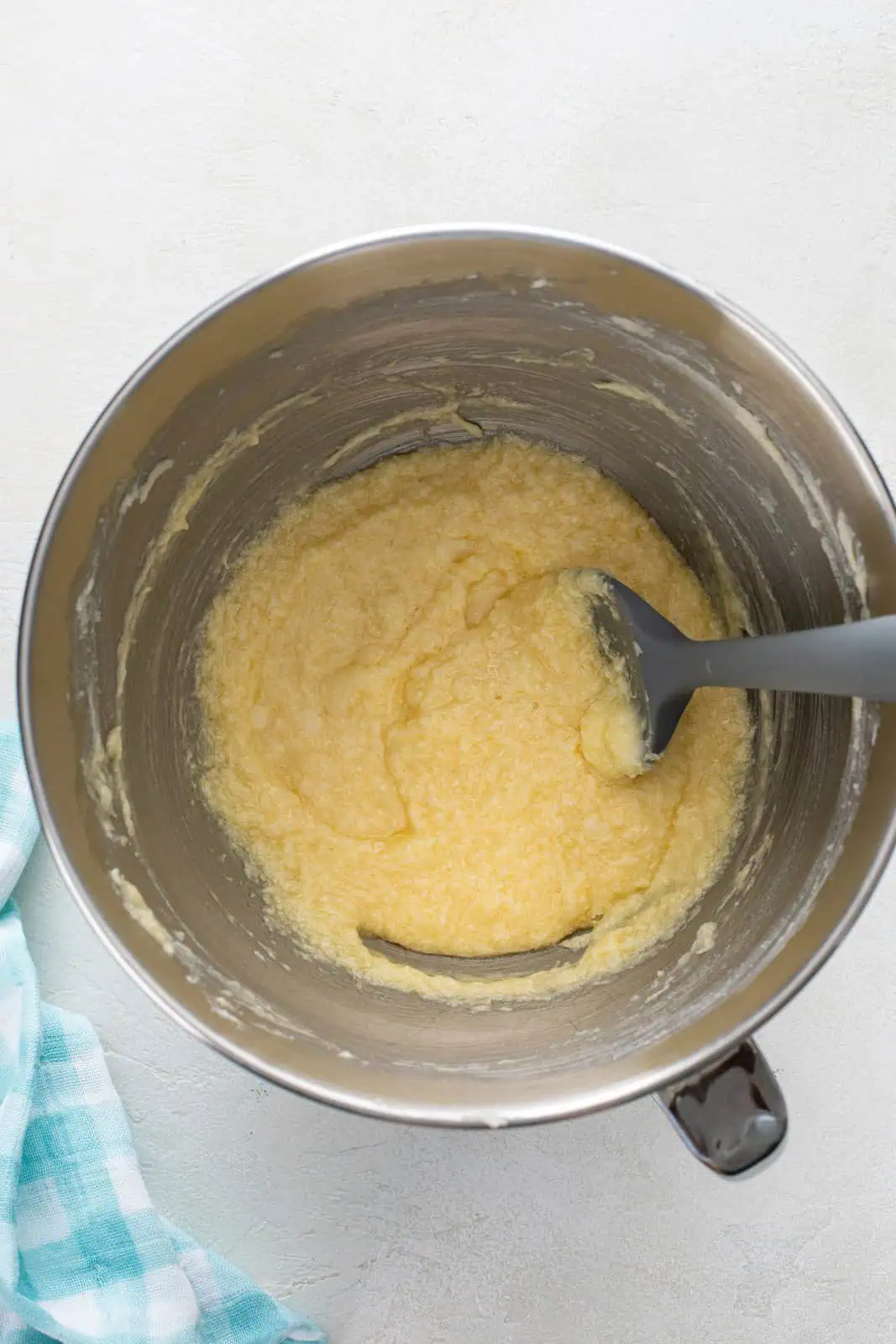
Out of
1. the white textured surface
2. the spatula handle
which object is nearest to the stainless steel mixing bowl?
the spatula handle

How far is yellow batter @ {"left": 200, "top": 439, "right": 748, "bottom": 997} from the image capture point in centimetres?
181

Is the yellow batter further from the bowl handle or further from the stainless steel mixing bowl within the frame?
the bowl handle

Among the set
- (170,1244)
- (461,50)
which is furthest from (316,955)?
(461,50)

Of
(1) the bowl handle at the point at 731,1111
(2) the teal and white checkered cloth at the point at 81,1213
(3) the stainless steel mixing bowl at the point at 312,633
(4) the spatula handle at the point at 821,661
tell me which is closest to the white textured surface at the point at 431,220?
(2) the teal and white checkered cloth at the point at 81,1213

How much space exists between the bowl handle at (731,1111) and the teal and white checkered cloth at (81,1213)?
95 centimetres

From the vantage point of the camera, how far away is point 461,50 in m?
2.01

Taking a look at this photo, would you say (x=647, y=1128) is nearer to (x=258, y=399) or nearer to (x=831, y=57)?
(x=258, y=399)

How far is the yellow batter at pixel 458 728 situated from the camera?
181 centimetres

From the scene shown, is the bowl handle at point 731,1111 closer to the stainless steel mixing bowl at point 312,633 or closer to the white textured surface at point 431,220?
the stainless steel mixing bowl at point 312,633

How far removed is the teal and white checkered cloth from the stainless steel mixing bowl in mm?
481

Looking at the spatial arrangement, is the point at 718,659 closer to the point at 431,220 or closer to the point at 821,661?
the point at 821,661

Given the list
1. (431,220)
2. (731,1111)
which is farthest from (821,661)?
(431,220)

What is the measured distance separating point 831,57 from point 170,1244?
2514mm

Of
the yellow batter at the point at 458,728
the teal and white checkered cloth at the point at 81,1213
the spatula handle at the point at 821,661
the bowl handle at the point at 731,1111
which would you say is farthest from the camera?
the teal and white checkered cloth at the point at 81,1213
